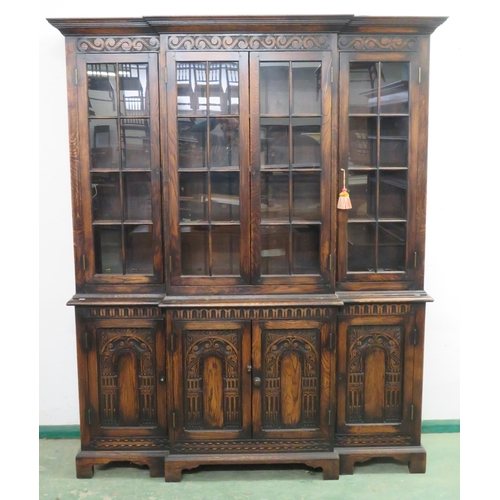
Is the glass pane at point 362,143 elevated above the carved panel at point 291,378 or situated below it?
above

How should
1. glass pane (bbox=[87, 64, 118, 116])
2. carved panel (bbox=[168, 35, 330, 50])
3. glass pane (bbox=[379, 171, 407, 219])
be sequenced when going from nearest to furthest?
1. carved panel (bbox=[168, 35, 330, 50])
2. glass pane (bbox=[87, 64, 118, 116])
3. glass pane (bbox=[379, 171, 407, 219])

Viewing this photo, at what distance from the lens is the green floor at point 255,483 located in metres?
2.98

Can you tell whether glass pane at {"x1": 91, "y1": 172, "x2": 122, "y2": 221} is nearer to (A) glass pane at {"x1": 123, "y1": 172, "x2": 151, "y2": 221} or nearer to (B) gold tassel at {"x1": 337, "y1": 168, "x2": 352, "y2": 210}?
(A) glass pane at {"x1": 123, "y1": 172, "x2": 151, "y2": 221}

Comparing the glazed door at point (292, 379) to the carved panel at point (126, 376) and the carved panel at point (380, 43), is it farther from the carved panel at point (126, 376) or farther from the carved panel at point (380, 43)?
the carved panel at point (380, 43)

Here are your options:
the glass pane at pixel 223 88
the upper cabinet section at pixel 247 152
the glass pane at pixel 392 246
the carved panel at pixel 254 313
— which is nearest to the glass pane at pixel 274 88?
the upper cabinet section at pixel 247 152

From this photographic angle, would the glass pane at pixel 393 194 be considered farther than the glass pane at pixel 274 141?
Yes

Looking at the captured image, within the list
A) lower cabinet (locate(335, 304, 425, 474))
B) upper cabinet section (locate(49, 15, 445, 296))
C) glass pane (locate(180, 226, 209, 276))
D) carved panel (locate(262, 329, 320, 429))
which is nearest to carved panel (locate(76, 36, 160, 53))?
upper cabinet section (locate(49, 15, 445, 296))

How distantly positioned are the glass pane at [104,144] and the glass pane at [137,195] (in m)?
0.11

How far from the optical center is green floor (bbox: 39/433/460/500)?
2.98 meters

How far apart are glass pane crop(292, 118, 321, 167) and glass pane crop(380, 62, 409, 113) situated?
377 millimetres

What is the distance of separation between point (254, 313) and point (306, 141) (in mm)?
937

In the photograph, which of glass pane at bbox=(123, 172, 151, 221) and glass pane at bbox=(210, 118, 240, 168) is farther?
glass pane at bbox=(123, 172, 151, 221)

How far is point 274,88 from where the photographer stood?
2982mm

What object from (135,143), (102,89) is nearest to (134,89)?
(102,89)
